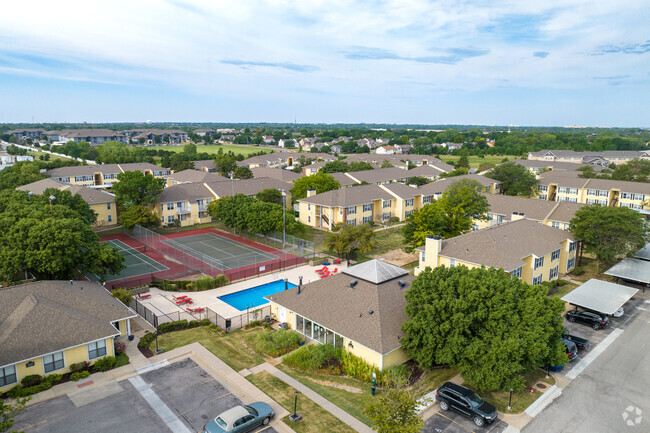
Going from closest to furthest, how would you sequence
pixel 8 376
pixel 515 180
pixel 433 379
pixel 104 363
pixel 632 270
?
pixel 8 376
pixel 433 379
pixel 104 363
pixel 632 270
pixel 515 180

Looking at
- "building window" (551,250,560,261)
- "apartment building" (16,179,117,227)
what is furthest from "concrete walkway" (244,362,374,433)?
"apartment building" (16,179,117,227)

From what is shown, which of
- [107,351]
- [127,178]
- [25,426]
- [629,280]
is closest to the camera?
[25,426]

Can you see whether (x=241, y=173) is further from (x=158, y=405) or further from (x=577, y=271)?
(x=158, y=405)

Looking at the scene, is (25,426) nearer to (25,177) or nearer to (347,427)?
(347,427)

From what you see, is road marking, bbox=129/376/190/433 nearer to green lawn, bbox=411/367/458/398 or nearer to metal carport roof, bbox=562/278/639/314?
green lawn, bbox=411/367/458/398

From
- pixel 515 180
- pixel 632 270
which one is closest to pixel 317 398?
pixel 632 270

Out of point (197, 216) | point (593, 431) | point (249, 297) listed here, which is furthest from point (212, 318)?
point (197, 216)

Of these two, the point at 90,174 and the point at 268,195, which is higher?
the point at 90,174
